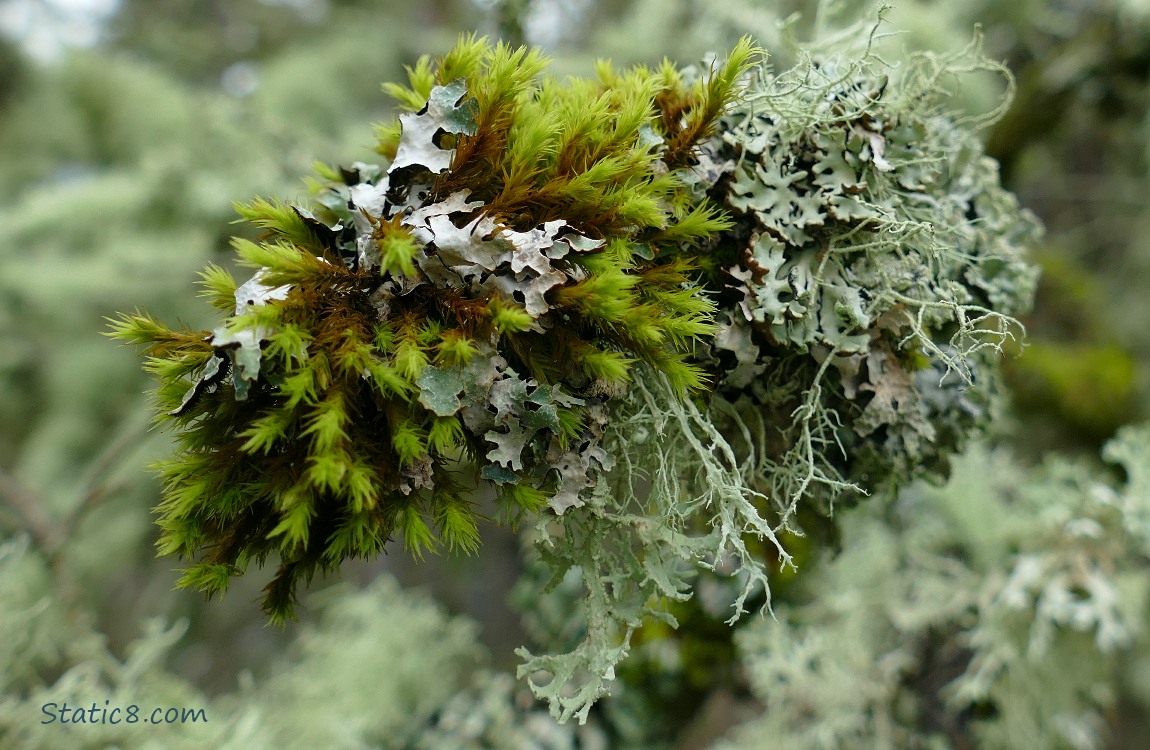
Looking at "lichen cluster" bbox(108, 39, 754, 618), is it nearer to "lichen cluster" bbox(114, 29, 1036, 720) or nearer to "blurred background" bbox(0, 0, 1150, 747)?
"lichen cluster" bbox(114, 29, 1036, 720)

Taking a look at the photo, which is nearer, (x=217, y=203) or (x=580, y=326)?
(x=580, y=326)

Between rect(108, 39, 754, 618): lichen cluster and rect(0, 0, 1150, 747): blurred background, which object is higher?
rect(108, 39, 754, 618): lichen cluster

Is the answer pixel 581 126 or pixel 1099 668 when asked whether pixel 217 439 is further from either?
pixel 1099 668

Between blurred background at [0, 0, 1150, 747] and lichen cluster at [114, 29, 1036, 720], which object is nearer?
lichen cluster at [114, 29, 1036, 720]

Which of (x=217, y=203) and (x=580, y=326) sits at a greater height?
(x=580, y=326)

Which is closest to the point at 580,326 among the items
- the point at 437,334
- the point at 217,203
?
the point at 437,334

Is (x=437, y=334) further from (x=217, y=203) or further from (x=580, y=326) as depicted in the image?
(x=217, y=203)

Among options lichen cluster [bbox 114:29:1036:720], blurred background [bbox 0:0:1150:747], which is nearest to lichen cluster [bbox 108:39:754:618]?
lichen cluster [bbox 114:29:1036:720]

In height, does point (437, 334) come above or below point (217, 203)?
above

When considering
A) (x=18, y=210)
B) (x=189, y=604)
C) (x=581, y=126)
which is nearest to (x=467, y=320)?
(x=581, y=126)
